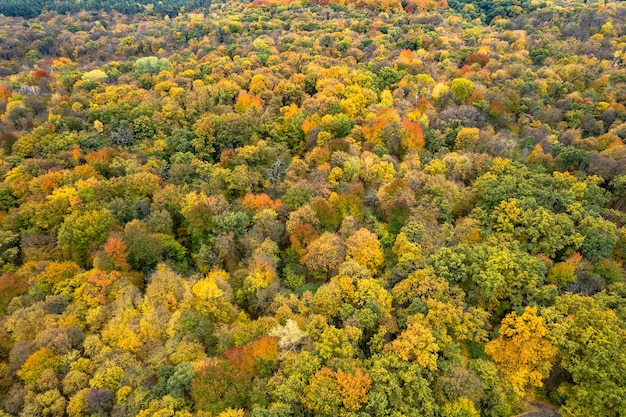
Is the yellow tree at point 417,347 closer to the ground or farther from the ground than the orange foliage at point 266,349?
farther from the ground

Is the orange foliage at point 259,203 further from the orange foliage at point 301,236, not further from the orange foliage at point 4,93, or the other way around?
the orange foliage at point 4,93

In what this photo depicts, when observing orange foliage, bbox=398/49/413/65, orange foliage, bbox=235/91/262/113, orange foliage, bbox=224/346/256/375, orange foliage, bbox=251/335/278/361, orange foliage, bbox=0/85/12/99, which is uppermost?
orange foliage, bbox=398/49/413/65

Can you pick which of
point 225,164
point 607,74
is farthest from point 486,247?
point 607,74

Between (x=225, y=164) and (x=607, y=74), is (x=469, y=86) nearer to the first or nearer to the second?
(x=607, y=74)

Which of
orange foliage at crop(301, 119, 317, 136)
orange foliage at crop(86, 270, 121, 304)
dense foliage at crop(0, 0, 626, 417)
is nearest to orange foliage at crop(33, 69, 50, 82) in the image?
dense foliage at crop(0, 0, 626, 417)

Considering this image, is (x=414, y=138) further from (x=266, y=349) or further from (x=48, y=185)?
(x=48, y=185)

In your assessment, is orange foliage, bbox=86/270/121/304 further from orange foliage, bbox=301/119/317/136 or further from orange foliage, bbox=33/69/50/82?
orange foliage, bbox=33/69/50/82

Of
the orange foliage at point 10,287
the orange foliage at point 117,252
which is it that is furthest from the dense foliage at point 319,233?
the orange foliage at point 10,287
